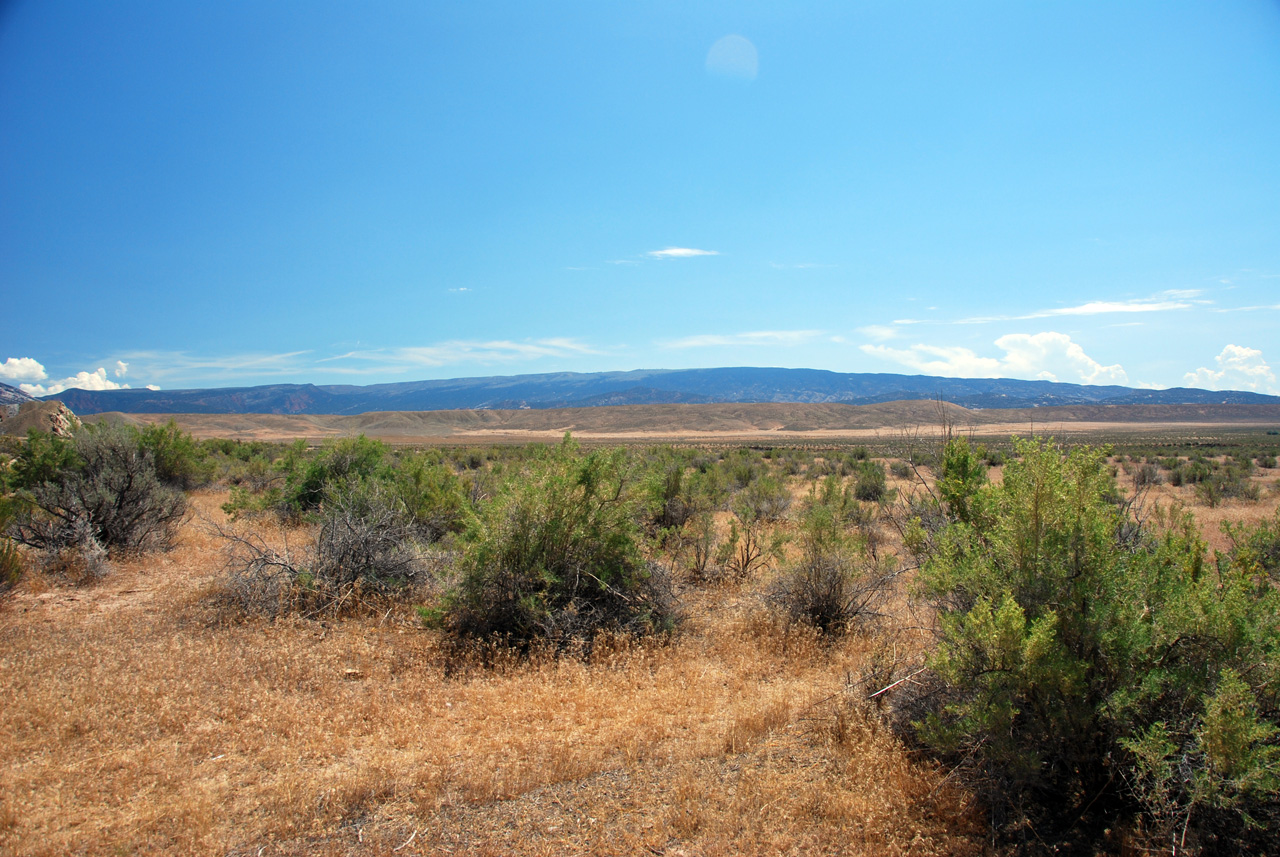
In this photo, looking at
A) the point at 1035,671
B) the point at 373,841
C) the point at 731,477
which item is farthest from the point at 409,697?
the point at 731,477

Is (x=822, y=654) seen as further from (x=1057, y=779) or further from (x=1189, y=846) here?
(x=1189, y=846)

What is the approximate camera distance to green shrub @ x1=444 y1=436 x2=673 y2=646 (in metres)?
6.26

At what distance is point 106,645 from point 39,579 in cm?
316

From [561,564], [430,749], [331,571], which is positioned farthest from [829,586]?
[331,571]

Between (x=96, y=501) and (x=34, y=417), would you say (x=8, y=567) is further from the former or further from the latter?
(x=34, y=417)

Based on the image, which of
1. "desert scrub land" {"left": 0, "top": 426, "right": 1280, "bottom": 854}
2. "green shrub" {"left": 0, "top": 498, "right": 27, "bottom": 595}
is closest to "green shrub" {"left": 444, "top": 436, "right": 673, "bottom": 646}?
"desert scrub land" {"left": 0, "top": 426, "right": 1280, "bottom": 854}

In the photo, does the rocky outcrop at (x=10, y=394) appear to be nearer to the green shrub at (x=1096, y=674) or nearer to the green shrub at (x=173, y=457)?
the green shrub at (x=173, y=457)

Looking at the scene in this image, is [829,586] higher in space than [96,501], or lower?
lower

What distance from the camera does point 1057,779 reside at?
3.48m

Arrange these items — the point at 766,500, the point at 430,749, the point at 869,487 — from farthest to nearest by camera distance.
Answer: the point at 869,487 → the point at 766,500 → the point at 430,749

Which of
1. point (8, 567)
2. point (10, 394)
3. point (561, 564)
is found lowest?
point (8, 567)

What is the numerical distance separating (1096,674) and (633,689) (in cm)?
348

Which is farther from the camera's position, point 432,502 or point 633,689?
point 432,502

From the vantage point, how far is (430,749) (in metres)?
4.34
